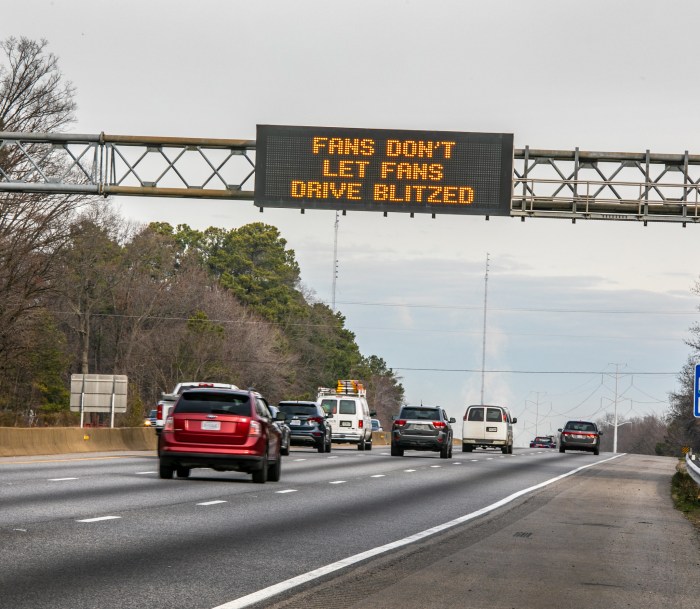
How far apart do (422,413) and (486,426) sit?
979cm

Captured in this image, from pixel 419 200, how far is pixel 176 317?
64775mm

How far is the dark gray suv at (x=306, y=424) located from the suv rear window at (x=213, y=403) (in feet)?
66.6

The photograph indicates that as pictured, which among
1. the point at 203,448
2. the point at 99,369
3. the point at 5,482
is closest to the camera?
the point at 5,482

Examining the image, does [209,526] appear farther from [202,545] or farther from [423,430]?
[423,430]

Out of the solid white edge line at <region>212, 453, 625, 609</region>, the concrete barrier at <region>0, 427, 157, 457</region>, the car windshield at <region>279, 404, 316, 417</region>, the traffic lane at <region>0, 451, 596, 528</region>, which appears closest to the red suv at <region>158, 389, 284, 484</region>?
the traffic lane at <region>0, 451, 596, 528</region>

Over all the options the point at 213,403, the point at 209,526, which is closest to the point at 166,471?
the point at 213,403

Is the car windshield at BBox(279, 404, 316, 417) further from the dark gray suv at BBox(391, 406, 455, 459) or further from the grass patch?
the grass patch

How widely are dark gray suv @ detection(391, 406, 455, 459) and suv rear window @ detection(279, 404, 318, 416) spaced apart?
2.96m

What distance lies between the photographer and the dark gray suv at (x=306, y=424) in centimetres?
4522

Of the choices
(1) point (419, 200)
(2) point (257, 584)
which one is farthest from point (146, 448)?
(2) point (257, 584)

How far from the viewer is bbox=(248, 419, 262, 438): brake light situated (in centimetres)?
2425

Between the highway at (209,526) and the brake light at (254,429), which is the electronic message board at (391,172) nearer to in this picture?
the highway at (209,526)

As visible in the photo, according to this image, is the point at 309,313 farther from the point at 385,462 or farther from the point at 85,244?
the point at 385,462

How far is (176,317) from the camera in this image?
94125 millimetres
